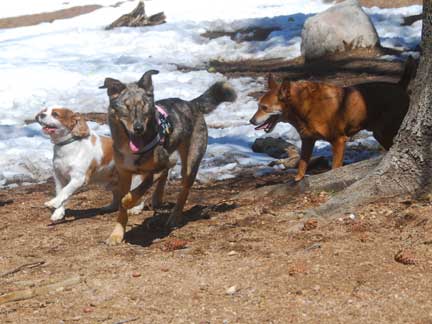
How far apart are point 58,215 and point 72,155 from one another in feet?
2.15

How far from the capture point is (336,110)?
8.48 m

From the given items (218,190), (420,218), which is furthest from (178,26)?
(420,218)

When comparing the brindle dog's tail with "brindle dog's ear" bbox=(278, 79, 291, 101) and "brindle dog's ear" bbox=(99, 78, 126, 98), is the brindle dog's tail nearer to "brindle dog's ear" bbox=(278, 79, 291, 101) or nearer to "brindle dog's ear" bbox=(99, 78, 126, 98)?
"brindle dog's ear" bbox=(278, 79, 291, 101)

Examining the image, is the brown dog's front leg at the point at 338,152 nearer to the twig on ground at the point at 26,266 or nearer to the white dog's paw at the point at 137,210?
the white dog's paw at the point at 137,210

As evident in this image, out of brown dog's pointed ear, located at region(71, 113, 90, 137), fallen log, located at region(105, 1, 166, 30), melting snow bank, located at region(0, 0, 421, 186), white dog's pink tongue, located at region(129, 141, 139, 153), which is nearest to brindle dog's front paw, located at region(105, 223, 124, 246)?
white dog's pink tongue, located at region(129, 141, 139, 153)

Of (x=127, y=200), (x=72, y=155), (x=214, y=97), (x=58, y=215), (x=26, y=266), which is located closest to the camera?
(x=26, y=266)

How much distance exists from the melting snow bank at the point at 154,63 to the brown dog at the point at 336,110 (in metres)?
1.33

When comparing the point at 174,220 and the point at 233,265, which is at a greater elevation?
the point at 233,265

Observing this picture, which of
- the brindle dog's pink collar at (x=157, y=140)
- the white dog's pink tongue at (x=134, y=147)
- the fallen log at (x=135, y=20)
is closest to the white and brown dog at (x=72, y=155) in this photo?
the brindle dog's pink collar at (x=157, y=140)

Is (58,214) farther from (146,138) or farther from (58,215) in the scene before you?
(146,138)

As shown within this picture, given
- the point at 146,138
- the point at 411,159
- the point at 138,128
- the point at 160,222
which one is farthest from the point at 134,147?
the point at 411,159

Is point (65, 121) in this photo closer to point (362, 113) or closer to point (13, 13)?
point (362, 113)

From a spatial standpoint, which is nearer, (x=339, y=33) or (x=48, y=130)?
(x=48, y=130)

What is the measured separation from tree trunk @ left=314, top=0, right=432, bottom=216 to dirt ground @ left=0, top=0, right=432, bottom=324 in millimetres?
129
